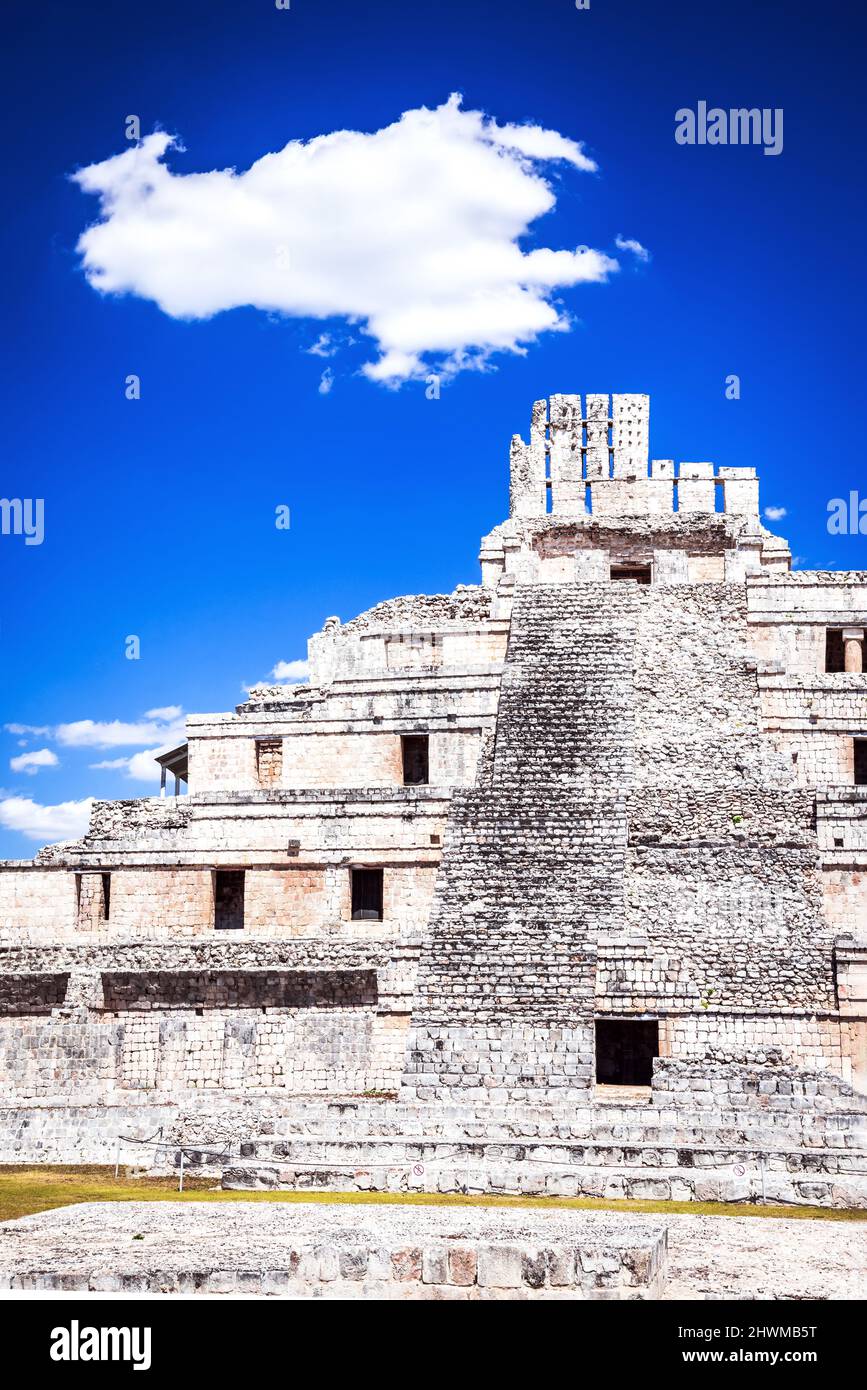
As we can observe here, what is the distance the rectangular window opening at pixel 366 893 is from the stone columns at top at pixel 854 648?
10428 millimetres

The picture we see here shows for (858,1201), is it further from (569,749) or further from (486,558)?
(486,558)

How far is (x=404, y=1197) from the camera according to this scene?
16.3 metres

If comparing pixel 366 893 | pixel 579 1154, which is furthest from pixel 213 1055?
pixel 579 1154

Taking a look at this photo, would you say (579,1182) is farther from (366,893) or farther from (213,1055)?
(366,893)

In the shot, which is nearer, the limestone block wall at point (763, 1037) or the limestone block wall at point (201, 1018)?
the limestone block wall at point (763, 1037)

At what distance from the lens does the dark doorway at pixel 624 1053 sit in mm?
22750

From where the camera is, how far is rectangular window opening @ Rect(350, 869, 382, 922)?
2617cm

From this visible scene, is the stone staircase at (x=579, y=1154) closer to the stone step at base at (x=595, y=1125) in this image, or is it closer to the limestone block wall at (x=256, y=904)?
the stone step at base at (x=595, y=1125)

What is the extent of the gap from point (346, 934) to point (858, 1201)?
1109cm

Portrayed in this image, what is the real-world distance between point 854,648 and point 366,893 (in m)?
10.9

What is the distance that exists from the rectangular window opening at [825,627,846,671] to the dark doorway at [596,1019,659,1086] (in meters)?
10.6

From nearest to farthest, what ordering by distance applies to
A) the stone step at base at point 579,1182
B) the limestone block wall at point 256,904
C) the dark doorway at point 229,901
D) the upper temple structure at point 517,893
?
the stone step at base at point 579,1182
the upper temple structure at point 517,893
the limestone block wall at point 256,904
the dark doorway at point 229,901

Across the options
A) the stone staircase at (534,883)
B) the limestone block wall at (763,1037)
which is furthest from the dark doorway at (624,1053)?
the stone staircase at (534,883)
